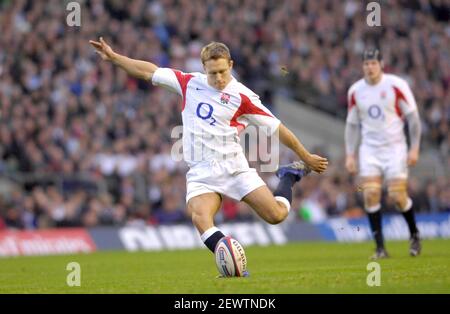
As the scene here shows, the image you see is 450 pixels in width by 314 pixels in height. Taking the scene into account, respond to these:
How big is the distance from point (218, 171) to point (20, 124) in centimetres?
1515

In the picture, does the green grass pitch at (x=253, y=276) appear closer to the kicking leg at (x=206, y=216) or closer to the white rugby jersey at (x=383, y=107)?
the kicking leg at (x=206, y=216)

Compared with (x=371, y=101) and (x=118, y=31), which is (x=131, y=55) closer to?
(x=118, y=31)

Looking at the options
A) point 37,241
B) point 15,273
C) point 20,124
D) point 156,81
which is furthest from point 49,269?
point 20,124

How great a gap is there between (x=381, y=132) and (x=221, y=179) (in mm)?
4902

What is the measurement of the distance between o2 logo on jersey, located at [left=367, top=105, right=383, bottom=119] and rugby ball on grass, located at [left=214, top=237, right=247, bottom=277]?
5.39 m

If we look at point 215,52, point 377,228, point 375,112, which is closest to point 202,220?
point 215,52

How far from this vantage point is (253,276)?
12070 millimetres

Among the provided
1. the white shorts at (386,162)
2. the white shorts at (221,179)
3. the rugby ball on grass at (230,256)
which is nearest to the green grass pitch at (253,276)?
the rugby ball on grass at (230,256)

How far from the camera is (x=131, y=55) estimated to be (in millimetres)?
30094

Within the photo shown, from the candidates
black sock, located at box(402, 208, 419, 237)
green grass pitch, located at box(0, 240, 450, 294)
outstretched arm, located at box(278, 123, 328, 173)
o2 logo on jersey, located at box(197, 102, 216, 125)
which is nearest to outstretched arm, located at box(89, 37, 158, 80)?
o2 logo on jersey, located at box(197, 102, 216, 125)

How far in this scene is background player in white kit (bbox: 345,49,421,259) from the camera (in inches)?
635

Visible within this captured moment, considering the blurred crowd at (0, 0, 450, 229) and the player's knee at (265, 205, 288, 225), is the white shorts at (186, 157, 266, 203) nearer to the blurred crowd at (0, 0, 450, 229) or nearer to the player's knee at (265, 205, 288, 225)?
the player's knee at (265, 205, 288, 225)

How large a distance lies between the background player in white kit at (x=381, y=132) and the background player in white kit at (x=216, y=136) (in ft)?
13.8

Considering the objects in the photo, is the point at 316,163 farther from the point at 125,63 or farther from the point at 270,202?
the point at 125,63
